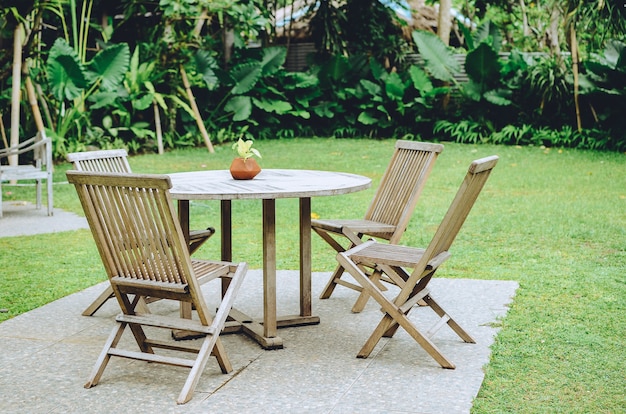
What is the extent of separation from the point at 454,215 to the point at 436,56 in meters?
12.6

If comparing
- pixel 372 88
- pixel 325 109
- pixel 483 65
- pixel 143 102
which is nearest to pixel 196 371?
pixel 143 102

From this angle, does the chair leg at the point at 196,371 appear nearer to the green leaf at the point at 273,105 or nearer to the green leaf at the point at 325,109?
the green leaf at the point at 273,105

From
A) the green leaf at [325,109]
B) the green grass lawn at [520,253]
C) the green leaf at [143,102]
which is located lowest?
the green grass lawn at [520,253]

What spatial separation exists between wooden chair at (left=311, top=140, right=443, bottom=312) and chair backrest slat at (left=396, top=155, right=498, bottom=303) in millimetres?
966

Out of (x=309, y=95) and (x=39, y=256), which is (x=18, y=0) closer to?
(x=39, y=256)

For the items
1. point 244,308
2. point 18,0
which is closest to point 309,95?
point 18,0

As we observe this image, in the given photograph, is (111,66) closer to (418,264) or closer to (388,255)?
(388,255)

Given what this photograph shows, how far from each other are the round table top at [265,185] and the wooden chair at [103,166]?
1.26ft

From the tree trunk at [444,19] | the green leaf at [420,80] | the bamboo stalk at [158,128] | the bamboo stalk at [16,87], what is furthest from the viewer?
the tree trunk at [444,19]

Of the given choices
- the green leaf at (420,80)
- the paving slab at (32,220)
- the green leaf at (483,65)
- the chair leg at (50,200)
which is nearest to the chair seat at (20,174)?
the chair leg at (50,200)

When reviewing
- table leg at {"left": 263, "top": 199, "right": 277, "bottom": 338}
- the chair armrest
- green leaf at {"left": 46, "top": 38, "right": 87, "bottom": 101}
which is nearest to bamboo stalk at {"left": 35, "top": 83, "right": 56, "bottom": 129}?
green leaf at {"left": 46, "top": 38, "right": 87, "bottom": 101}

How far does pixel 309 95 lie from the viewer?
17219 millimetres

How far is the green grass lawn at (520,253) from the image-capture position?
401 cm

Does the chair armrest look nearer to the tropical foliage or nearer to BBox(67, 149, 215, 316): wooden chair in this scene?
BBox(67, 149, 215, 316): wooden chair
